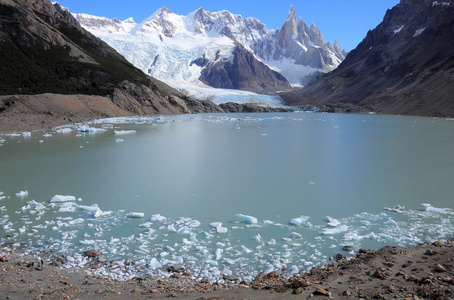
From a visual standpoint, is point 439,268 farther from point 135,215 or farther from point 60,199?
point 60,199

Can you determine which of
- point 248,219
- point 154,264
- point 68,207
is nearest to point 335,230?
point 248,219

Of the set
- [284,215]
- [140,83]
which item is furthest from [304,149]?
[140,83]

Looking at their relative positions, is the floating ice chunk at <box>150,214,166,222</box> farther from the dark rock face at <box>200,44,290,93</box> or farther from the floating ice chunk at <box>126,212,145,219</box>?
the dark rock face at <box>200,44,290,93</box>

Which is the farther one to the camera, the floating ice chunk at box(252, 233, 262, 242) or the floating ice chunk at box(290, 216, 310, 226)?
the floating ice chunk at box(290, 216, 310, 226)

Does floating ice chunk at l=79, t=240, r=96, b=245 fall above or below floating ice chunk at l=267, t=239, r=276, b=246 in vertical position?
below

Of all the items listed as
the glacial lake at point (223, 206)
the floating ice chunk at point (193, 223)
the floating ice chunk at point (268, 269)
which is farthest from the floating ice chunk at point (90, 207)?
the floating ice chunk at point (268, 269)

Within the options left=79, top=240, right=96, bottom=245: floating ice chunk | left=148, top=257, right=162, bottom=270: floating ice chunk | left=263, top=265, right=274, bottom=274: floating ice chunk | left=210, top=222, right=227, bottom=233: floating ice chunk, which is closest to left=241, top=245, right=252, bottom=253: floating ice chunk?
left=263, top=265, right=274, bottom=274: floating ice chunk
